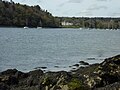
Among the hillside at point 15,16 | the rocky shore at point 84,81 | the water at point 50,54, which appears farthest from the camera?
the hillside at point 15,16

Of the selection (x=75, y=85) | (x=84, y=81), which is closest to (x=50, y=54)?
(x=84, y=81)

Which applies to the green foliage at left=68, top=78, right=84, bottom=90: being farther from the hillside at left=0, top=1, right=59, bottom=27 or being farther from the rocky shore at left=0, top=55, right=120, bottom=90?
the hillside at left=0, top=1, right=59, bottom=27

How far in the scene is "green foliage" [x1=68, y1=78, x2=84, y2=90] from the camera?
42.9ft

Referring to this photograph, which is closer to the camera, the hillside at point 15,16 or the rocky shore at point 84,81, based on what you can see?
the rocky shore at point 84,81

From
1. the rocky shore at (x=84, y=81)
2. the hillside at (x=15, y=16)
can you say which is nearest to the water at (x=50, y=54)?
the rocky shore at (x=84, y=81)

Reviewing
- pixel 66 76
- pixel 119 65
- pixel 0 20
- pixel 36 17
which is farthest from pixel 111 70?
pixel 36 17

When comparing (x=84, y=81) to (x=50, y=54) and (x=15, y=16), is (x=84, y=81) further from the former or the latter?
(x=15, y=16)

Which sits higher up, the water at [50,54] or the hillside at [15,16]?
the hillside at [15,16]

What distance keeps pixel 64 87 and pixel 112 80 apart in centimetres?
336

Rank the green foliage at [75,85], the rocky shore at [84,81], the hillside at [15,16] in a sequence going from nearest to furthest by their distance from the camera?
the green foliage at [75,85] → the rocky shore at [84,81] → the hillside at [15,16]

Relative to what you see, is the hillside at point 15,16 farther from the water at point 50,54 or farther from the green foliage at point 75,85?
the green foliage at point 75,85

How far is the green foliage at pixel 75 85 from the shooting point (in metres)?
13.1

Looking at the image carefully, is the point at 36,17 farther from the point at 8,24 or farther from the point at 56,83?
the point at 56,83

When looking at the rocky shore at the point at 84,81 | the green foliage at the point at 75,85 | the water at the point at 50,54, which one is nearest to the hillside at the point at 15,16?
the water at the point at 50,54
